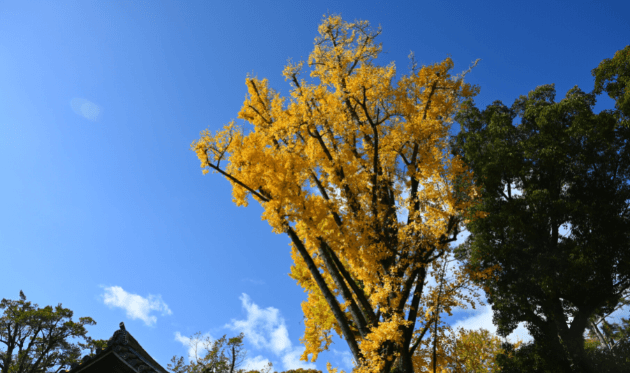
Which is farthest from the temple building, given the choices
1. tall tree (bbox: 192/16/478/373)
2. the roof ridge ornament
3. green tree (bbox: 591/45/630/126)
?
green tree (bbox: 591/45/630/126)

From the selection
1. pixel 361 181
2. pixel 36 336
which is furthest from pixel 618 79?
pixel 36 336

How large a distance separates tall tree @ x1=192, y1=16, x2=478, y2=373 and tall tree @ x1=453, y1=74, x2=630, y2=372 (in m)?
3.75

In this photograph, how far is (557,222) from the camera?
10.5 metres

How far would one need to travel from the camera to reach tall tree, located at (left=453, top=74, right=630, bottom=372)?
9492mm

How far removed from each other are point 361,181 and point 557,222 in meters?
7.44

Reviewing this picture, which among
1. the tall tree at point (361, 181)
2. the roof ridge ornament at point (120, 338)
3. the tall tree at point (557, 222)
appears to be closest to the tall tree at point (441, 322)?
the tall tree at point (361, 181)

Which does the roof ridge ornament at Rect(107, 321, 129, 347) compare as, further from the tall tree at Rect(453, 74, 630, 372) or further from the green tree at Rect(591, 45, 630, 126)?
the green tree at Rect(591, 45, 630, 126)

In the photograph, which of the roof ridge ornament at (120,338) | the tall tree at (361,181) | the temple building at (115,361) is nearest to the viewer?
the tall tree at (361,181)

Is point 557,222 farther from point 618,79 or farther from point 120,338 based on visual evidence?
point 120,338

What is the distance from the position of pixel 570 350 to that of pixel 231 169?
10.4 meters

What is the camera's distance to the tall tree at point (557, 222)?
9.49 meters

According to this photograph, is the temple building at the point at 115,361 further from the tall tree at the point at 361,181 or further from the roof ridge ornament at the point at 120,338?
the tall tree at the point at 361,181

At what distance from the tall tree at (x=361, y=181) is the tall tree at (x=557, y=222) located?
375 cm

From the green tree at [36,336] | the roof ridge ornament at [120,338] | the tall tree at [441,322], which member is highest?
the green tree at [36,336]
